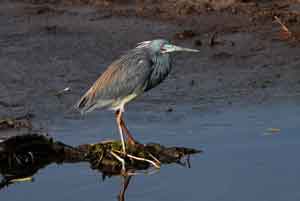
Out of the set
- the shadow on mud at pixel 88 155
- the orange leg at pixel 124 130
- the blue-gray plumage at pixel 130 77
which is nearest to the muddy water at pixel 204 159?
the shadow on mud at pixel 88 155

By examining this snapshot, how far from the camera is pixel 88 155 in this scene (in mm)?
8211

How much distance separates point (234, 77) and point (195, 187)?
127 inches

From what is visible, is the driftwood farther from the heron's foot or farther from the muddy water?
the muddy water

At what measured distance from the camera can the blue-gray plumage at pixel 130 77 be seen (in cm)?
826

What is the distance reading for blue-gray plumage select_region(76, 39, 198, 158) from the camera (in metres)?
8.26

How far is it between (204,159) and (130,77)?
97 centimetres

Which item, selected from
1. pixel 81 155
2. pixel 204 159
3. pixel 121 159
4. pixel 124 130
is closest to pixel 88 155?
pixel 81 155

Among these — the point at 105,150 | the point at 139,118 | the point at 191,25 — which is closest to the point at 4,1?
the point at 191,25

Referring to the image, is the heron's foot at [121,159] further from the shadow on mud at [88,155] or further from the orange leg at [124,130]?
the orange leg at [124,130]

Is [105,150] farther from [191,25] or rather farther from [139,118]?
[191,25]

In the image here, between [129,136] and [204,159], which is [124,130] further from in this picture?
[204,159]

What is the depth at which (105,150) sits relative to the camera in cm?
823

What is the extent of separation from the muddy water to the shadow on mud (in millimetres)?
115

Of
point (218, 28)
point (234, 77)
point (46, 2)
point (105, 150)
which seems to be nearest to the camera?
point (105, 150)
